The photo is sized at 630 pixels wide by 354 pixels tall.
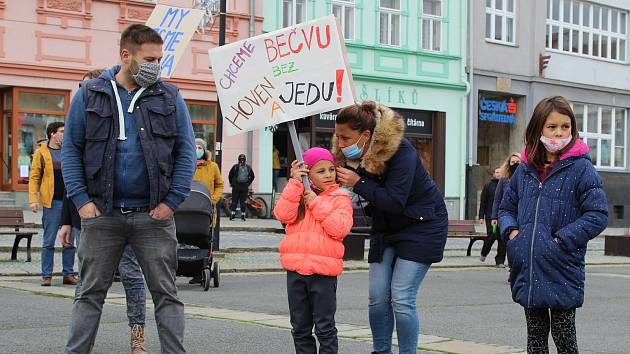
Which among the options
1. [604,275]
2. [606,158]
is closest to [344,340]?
[604,275]

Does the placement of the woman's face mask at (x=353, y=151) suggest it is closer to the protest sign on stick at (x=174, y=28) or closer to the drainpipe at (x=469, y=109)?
the protest sign on stick at (x=174, y=28)

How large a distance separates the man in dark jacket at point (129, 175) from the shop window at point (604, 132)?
3480 cm

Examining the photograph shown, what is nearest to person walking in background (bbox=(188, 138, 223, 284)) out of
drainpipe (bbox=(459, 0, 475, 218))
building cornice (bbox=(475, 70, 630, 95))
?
drainpipe (bbox=(459, 0, 475, 218))

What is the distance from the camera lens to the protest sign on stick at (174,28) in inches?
598

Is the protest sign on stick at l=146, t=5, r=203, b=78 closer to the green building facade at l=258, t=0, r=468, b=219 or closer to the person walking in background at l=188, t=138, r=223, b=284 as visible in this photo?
the person walking in background at l=188, t=138, r=223, b=284

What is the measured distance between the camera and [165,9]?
15922mm

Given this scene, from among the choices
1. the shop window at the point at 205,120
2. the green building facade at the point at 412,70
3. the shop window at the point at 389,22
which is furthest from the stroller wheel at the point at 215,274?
the shop window at the point at 389,22

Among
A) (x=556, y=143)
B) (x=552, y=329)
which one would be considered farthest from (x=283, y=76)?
(x=552, y=329)

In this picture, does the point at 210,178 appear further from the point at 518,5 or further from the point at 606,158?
the point at 606,158

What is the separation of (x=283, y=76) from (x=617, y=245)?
18.4 m

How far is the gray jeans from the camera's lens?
605cm

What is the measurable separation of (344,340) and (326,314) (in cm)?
234

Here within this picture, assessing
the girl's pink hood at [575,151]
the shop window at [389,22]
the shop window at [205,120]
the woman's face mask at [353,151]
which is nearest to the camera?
the girl's pink hood at [575,151]

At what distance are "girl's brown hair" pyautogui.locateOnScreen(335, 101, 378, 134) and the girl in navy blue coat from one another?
926 millimetres
